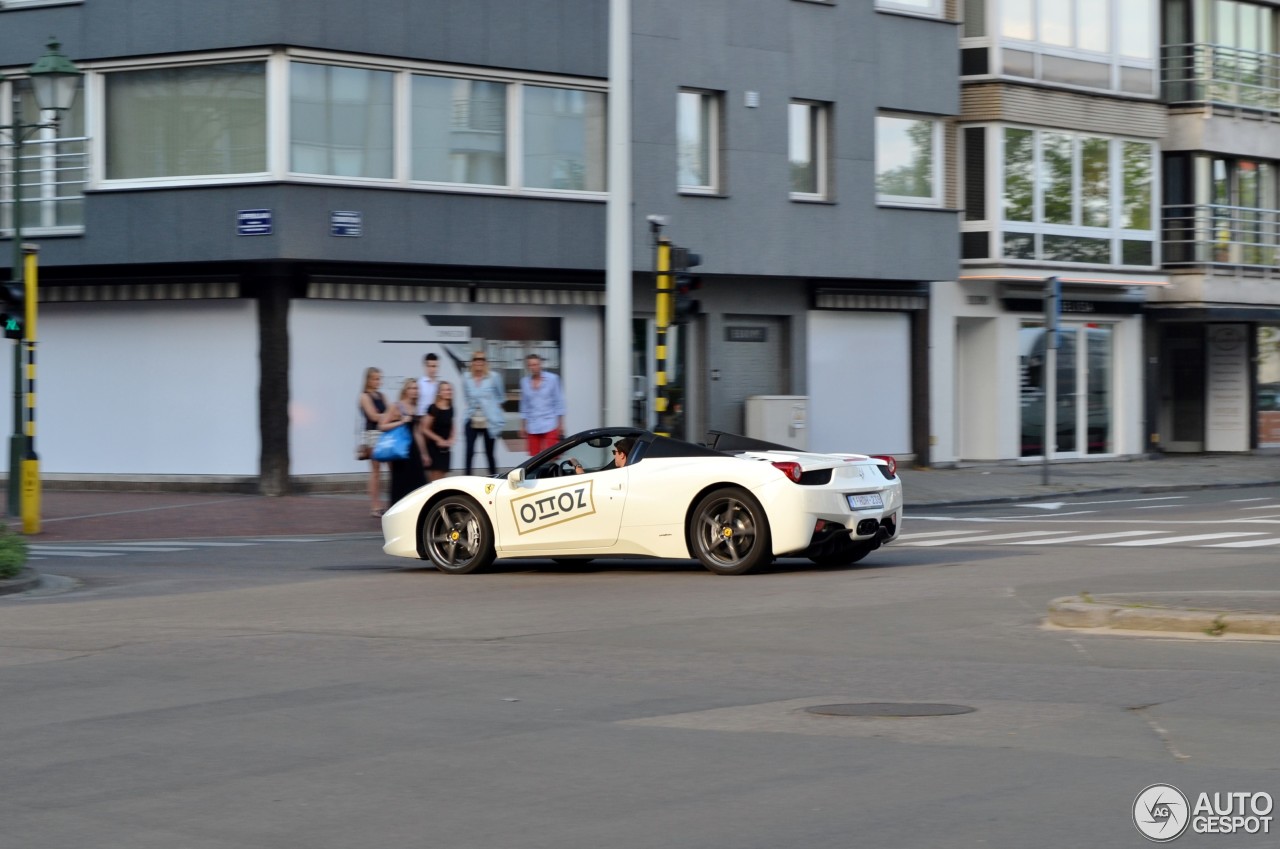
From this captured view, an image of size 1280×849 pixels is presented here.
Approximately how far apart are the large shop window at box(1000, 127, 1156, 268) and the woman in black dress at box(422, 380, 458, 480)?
49.9ft

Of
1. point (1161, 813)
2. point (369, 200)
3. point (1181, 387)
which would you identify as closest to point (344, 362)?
point (369, 200)

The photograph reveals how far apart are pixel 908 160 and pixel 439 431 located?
13820 millimetres

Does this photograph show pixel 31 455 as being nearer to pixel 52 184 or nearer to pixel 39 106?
pixel 39 106

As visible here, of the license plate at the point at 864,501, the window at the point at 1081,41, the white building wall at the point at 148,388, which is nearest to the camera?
the license plate at the point at 864,501

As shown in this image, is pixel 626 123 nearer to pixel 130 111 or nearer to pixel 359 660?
pixel 130 111

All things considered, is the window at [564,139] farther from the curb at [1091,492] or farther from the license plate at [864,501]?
the license plate at [864,501]

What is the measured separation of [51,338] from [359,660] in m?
19.0

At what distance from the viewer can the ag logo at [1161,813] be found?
564cm

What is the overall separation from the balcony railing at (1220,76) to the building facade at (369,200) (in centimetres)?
1012

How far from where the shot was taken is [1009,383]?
34.2 metres

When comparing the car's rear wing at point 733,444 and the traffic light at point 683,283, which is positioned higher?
the traffic light at point 683,283

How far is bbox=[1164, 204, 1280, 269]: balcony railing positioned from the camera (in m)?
37.6

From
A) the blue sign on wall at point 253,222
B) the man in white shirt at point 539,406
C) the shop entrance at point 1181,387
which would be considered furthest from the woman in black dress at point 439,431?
the shop entrance at point 1181,387

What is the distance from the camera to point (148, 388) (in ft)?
87.3
